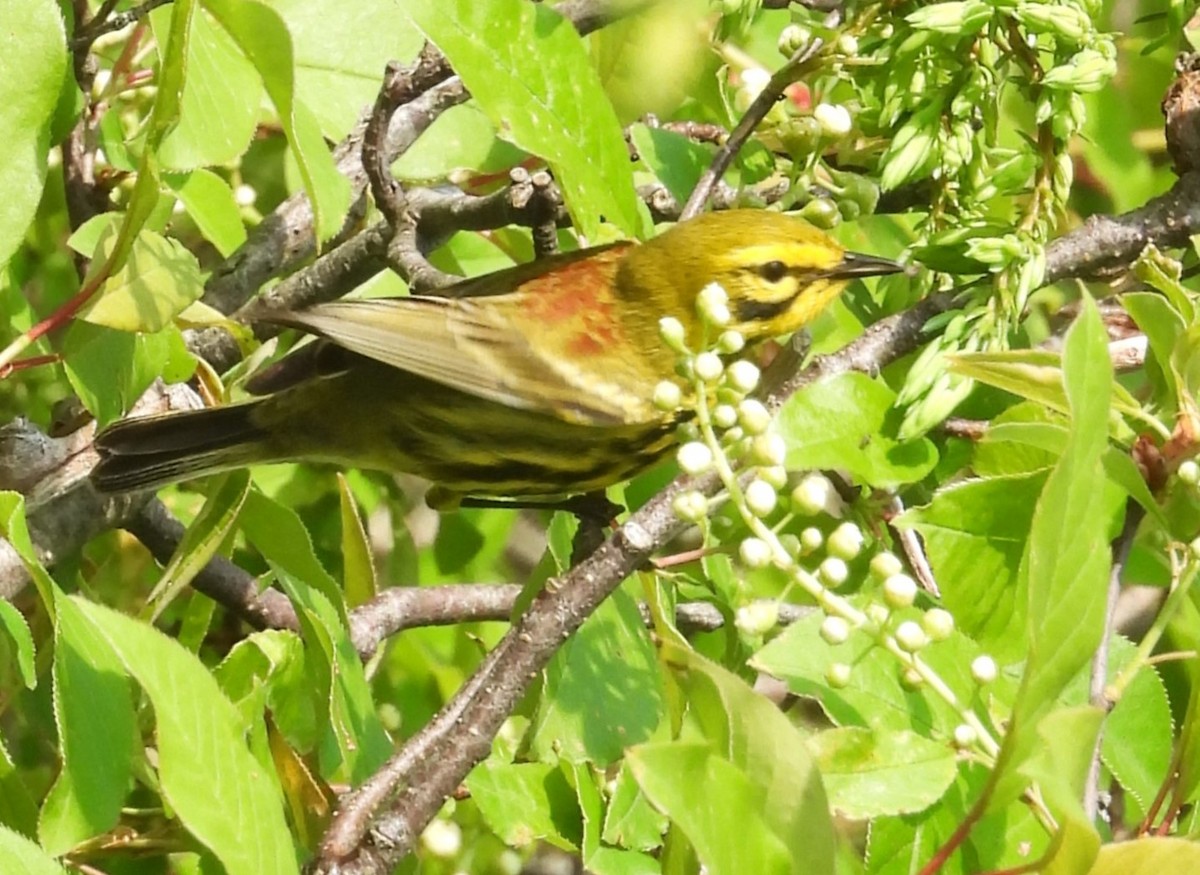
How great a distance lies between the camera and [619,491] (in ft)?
5.98

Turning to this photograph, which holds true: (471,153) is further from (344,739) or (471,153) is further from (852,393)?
(344,739)

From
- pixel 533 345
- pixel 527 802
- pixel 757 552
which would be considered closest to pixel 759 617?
pixel 757 552

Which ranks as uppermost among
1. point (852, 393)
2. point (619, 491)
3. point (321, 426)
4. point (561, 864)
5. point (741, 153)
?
point (741, 153)

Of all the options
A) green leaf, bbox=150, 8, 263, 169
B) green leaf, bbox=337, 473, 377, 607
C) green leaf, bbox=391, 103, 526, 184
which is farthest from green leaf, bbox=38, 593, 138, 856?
green leaf, bbox=391, 103, 526, 184

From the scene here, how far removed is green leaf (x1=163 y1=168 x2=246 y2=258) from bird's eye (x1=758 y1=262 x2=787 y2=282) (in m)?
0.62

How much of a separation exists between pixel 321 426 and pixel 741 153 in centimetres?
64

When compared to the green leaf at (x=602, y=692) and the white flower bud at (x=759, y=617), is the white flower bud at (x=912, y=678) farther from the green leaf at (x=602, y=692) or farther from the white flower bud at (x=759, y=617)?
the green leaf at (x=602, y=692)

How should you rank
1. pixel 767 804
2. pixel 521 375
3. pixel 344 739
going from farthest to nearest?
pixel 521 375, pixel 344 739, pixel 767 804

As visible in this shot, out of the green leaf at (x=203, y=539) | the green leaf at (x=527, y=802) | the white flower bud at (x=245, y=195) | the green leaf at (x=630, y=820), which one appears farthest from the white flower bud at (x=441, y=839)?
the white flower bud at (x=245, y=195)

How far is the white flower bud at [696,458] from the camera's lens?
1.02 m

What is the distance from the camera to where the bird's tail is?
156cm

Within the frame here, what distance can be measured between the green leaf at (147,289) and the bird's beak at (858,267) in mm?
727

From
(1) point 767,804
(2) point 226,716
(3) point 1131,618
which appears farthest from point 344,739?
(3) point 1131,618

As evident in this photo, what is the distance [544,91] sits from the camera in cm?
139
